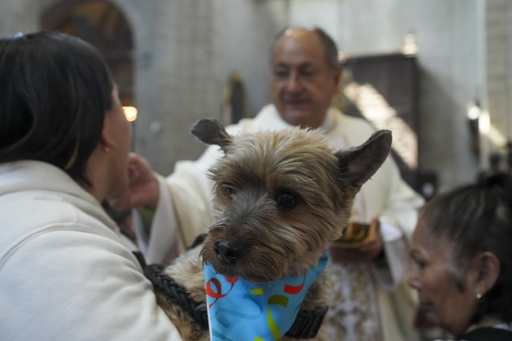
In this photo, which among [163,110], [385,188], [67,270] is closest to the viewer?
[67,270]

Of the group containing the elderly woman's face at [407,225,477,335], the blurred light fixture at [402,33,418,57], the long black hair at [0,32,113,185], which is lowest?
the blurred light fixture at [402,33,418,57]

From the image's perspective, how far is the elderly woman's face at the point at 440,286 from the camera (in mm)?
1640

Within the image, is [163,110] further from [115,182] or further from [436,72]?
[115,182]

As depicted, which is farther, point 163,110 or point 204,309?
point 163,110

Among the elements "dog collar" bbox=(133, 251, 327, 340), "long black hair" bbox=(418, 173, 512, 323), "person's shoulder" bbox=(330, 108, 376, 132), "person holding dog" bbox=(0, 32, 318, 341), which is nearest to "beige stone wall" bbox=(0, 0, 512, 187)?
"person's shoulder" bbox=(330, 108, 376, 132)

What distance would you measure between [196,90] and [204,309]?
8.56 metres

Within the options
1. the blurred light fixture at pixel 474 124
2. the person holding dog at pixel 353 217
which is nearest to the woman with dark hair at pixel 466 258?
the person holding dog at pixel 353 217

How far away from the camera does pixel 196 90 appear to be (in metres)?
9.49

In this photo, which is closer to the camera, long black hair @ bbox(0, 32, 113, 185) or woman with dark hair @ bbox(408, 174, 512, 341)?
long black hair @ bbox(0, 32, 113, 185)

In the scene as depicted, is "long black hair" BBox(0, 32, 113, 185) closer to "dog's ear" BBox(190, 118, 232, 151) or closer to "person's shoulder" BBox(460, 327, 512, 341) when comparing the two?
"dog's ear" BBox(190, 118, 232, 151)

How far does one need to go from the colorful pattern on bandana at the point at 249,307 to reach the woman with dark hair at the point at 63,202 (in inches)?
3.9

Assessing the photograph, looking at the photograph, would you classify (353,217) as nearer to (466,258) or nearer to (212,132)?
(466,258)

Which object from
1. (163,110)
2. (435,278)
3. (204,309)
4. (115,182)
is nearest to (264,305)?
(204,309)

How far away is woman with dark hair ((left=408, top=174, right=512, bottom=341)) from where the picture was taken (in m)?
1.59
